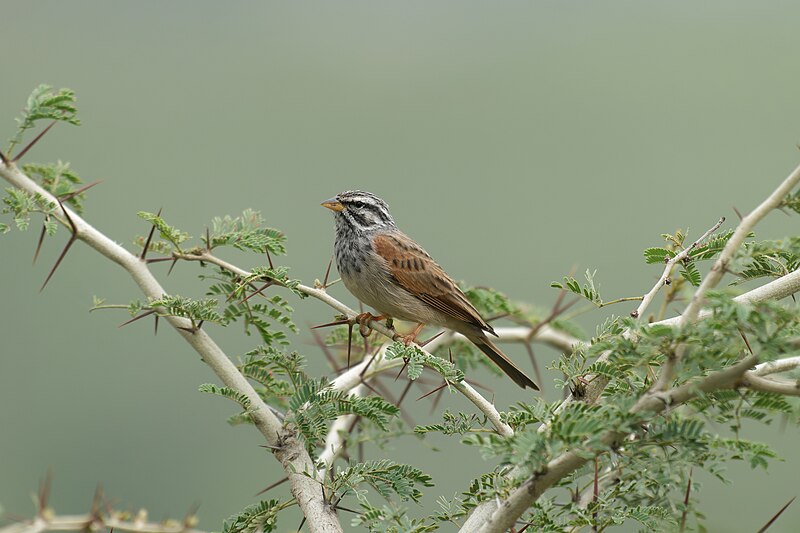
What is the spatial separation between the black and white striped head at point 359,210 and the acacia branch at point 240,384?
332 centimetres

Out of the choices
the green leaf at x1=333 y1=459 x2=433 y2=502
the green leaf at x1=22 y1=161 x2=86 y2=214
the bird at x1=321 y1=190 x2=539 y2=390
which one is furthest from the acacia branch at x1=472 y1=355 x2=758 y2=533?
the green leaf at x1=22 y1=161 x2=86 y2=214

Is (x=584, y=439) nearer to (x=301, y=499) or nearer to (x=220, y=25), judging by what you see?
(x=301, y=499)

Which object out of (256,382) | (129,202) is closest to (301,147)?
(129,202)

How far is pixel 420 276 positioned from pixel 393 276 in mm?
231

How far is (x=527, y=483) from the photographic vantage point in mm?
3061

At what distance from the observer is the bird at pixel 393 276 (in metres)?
7.07

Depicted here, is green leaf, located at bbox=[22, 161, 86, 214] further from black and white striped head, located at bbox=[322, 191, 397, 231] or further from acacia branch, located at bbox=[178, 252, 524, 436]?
black and white striped head, located at bbox=[322, 191, 397, 231]

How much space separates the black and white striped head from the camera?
316 inches

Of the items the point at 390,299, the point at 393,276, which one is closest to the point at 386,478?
the point at 390,299

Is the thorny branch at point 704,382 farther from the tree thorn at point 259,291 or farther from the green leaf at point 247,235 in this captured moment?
the green leaf at point 247,235

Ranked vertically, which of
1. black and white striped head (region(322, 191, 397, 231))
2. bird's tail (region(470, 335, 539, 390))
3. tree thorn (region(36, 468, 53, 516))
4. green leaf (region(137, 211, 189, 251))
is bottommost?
tree thorn (region(36, 468, 53, 516))

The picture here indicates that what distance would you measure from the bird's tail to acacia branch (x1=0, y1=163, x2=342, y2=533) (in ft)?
7.32

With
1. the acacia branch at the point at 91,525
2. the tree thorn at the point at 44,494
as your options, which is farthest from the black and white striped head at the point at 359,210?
the tree thorn at the point at 44,494

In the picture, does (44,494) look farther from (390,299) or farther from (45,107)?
(390,299)
